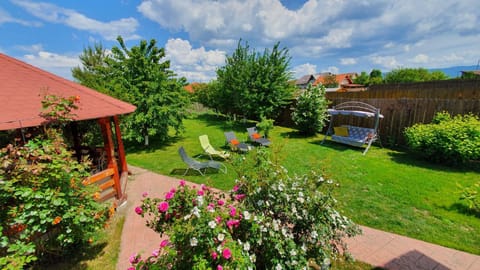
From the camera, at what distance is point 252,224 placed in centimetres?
199

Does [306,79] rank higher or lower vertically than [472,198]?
higher

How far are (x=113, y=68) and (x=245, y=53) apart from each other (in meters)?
8.77

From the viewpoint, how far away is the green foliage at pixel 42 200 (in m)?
2.29

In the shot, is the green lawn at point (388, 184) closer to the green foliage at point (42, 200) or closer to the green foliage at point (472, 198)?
the green foliage at point (472, 198)

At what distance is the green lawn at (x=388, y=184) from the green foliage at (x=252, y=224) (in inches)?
12.5

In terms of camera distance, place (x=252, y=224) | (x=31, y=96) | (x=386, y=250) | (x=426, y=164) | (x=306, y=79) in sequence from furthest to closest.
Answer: (x=306, y=79) → (x=426, y=164) → (x=31, y=96) → (x=386, y=250) → (x=252, y=224)

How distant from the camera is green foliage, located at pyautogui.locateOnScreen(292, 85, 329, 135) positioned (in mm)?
10172

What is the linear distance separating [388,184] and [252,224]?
15.7 ft

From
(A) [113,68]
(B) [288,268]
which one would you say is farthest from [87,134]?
(B) [288,268]

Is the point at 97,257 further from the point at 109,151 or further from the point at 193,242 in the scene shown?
the point at 193,242

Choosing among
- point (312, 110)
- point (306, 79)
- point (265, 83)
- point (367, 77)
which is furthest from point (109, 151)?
point (306, 79)

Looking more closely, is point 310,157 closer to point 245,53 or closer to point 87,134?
point 87,134

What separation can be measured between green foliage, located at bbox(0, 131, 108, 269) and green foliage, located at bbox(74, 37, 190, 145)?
19.6 ft

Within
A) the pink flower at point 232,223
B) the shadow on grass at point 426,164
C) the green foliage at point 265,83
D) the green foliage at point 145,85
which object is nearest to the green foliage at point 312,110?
the green foliage at point 265,83
